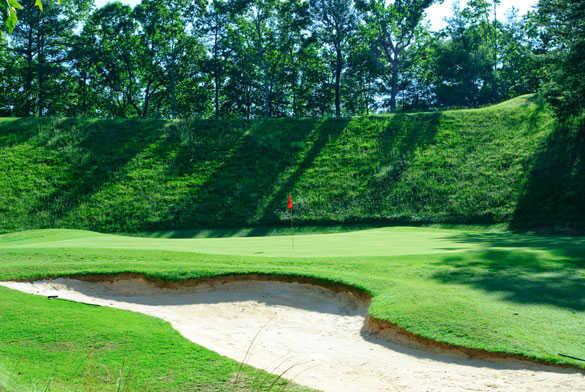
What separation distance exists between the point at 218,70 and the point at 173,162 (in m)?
25.1

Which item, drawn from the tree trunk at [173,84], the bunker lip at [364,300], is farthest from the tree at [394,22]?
the bunker lip at [364,300]

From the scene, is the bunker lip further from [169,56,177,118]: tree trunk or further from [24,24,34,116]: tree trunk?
[24,24,34,116]: tree trunk

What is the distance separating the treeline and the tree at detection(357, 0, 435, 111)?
0.10 metres

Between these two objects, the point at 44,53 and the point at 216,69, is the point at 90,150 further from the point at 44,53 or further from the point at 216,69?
the point at 44,53

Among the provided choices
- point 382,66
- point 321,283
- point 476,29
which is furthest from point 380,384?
point 476,29

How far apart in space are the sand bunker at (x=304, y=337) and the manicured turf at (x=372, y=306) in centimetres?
34

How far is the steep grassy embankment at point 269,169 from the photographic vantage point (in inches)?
1128

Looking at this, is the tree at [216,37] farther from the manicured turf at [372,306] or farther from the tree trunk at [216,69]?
the manicured turf at [372,306]

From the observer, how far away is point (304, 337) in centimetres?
807

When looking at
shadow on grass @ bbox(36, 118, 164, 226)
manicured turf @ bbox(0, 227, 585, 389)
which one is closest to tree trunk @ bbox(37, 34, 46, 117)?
shadow on grass @ bbox(36, 118, 164, 226)

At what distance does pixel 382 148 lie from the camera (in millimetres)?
34312

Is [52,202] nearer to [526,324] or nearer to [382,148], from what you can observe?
[382,148]

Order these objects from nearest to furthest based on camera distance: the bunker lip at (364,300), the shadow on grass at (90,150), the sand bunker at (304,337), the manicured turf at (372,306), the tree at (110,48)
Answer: the sand bunker at (304,337)
the manicured turf at (372,306)
the bunker lip at (364,300)
the shadow on grass at (90,150)
the tree at (110,48)

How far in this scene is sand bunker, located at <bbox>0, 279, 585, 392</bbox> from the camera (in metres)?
6.22
